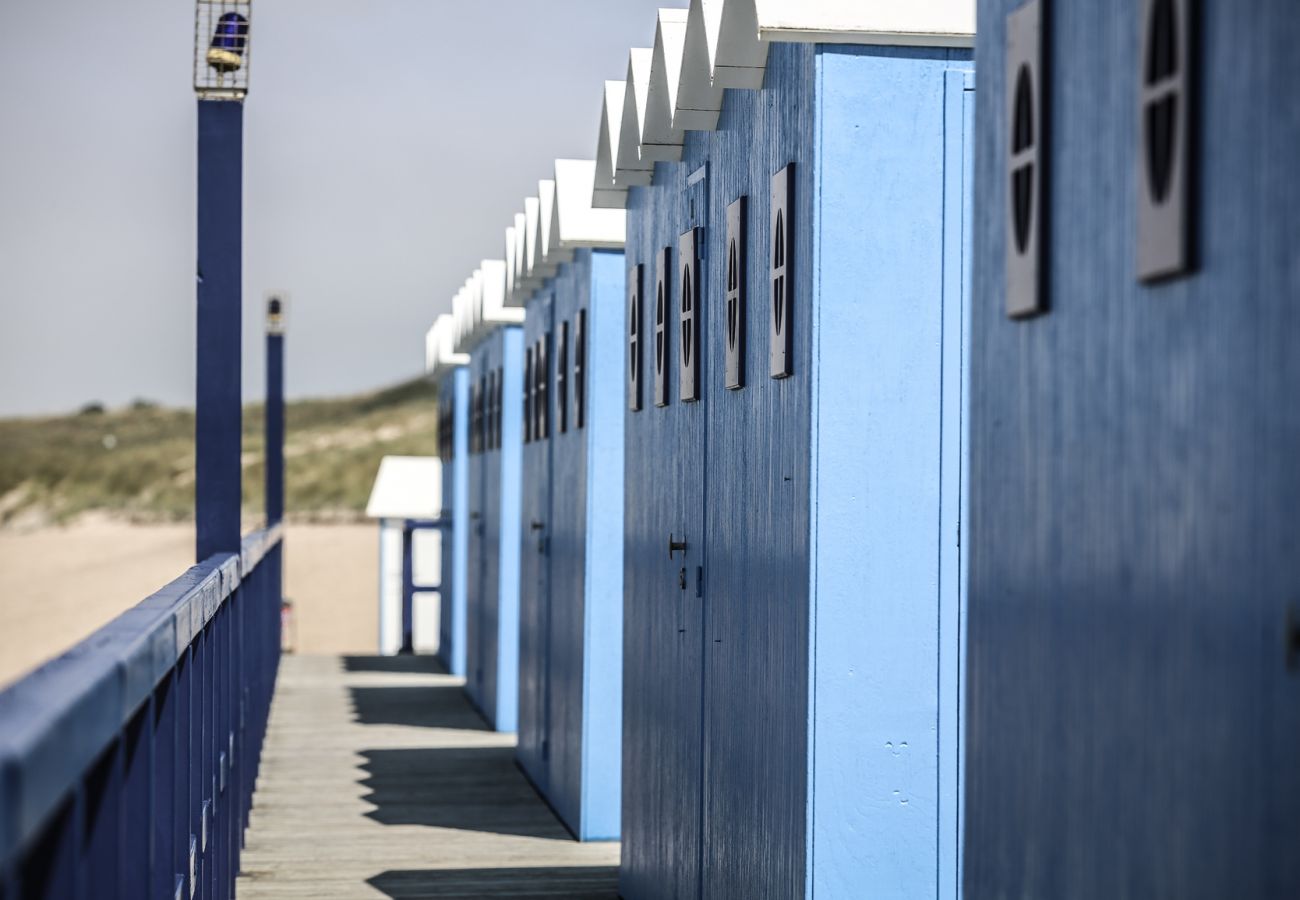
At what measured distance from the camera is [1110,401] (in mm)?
2756

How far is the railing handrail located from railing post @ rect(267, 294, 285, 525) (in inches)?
564

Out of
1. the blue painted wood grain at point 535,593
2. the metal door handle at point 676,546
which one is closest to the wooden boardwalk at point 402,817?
the blue painted wood grain at point 535,593

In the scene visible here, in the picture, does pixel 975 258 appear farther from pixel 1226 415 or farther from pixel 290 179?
pixel 290 179

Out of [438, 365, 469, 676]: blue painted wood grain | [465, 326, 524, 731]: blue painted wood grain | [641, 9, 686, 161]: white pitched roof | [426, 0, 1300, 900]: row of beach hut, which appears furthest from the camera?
[438, 365, 469, 676]: blue painted wood grain

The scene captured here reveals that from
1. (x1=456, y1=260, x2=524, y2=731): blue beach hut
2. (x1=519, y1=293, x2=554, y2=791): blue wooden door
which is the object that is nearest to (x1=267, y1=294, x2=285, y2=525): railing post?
(x1=456, y1=260, x2=524, y2=731): blue beach hut

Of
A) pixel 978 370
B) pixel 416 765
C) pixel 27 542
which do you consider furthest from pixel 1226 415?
pixel 27 542

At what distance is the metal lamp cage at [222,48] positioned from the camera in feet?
22.3

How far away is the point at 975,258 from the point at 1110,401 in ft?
2.22

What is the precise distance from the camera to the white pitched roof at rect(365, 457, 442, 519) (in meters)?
21.3

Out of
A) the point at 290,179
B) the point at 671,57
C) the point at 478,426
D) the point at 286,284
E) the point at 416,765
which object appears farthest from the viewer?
the point at 286,284

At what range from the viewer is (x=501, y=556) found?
530 inches

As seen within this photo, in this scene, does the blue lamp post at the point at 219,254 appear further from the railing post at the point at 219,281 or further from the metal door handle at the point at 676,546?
the metal door handle at the point at 676,546

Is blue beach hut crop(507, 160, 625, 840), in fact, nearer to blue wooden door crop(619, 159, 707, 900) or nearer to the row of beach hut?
the row of beach hut

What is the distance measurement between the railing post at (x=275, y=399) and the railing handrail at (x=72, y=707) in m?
14.3
